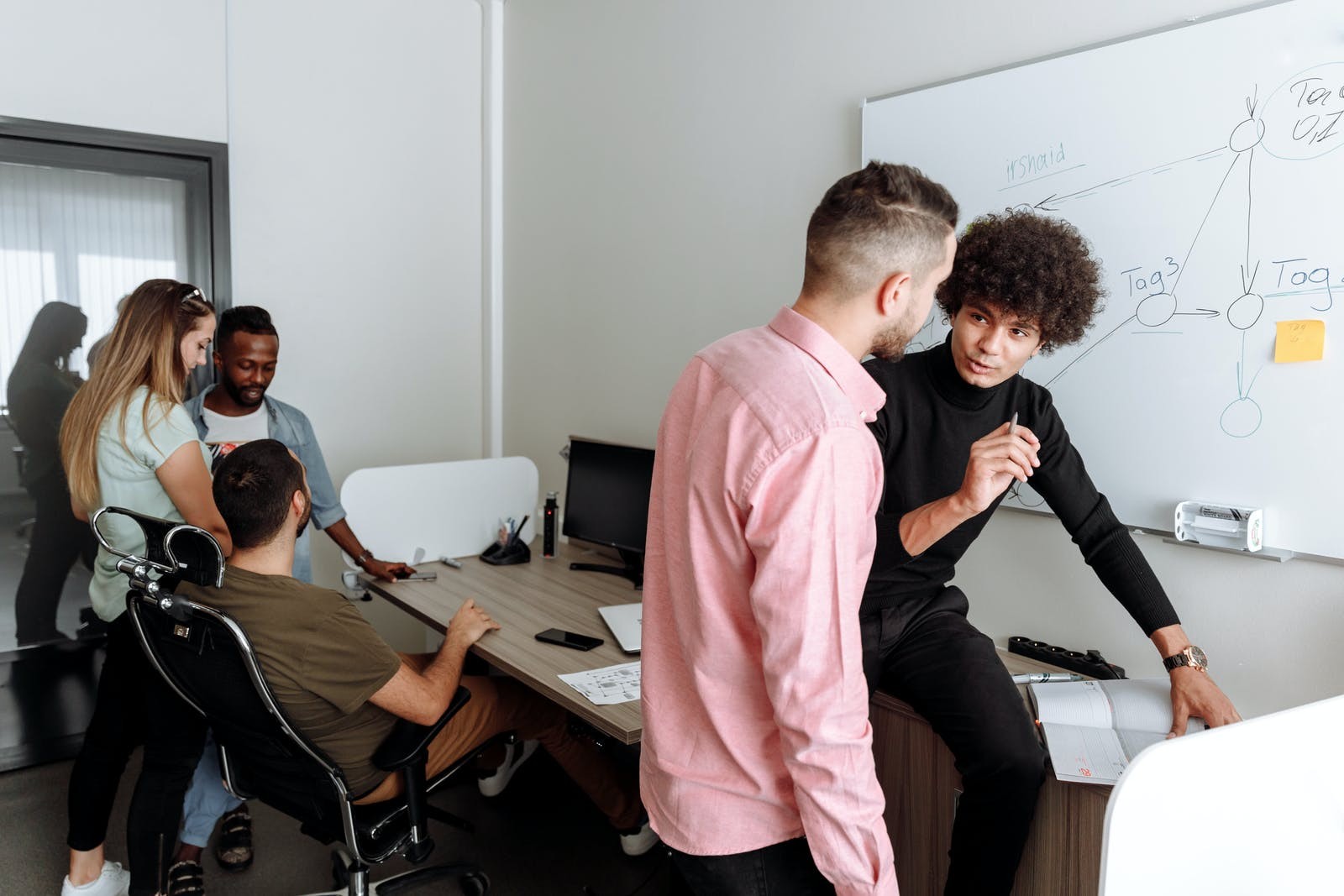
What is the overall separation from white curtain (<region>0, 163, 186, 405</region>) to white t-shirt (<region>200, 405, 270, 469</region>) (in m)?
0.78

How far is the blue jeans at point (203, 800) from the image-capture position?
98.6 inches

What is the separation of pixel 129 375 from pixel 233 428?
588 mm

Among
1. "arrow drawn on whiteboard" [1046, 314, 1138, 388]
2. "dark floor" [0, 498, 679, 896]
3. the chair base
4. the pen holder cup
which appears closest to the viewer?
"arrow drawn on whiteboard" [1046, 314, 1138, 388]

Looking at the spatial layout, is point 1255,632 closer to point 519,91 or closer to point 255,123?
point 519,91


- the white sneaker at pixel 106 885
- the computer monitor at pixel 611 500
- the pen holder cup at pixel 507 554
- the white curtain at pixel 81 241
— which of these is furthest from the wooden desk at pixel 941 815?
the white curtain at pixel 81 241

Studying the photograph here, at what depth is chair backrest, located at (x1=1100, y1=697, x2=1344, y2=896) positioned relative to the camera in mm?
1038

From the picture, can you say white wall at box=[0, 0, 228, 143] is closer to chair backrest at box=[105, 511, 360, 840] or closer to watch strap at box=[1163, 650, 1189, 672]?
chair backrest at box=[105, 511, 360, 840]

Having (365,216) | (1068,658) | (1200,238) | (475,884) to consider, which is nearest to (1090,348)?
(1200,238)

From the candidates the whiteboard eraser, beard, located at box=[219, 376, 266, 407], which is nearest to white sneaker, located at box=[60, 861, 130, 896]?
beard, located at box=[219, 376, 266, 407]

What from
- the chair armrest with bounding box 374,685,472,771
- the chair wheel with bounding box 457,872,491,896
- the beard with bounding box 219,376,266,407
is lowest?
the chair wheel with bounding box 457,872,491,896

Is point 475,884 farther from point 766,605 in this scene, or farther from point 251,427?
point 766,605

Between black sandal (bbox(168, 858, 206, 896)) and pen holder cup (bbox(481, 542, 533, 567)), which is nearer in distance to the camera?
black sandal (bbox(168, 858, 206, 896))

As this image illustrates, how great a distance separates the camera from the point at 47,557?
3.28 metres

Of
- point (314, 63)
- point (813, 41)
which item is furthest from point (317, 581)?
point (813, 41)
